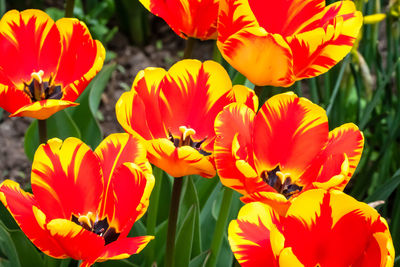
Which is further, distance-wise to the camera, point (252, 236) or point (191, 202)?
point (191, 202)

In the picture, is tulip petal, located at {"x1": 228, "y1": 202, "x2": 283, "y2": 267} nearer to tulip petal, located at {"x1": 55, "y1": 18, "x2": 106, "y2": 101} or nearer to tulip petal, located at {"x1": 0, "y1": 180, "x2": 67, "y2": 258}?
tulip petal, located at {"x1": 0, "y1": 180, "x2": 67, "y2": 258}

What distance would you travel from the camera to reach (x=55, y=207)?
31.9 inches

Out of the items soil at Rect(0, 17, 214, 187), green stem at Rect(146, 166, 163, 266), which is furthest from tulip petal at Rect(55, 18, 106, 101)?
soil at Rect(0, 17, 214, 187)

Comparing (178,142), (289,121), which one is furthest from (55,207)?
(289,121)

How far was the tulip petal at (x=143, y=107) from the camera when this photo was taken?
0.81m

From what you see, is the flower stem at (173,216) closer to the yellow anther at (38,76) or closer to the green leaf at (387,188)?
the yellow anther at (38,76)

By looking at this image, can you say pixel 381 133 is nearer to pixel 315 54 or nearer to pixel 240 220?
pixel 315 54

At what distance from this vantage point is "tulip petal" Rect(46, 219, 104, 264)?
69 cm

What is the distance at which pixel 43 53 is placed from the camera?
103 centimetres

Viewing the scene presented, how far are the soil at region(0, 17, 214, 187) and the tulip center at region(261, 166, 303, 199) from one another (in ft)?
4.18

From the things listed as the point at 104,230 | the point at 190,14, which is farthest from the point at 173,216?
the point at 190,14

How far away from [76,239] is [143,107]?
23cm

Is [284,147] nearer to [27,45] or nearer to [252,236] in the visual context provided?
[252,236]

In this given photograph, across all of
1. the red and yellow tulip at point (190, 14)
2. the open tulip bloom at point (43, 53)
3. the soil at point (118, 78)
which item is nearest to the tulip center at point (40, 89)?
the open tulip bloom at point (43, 53)
